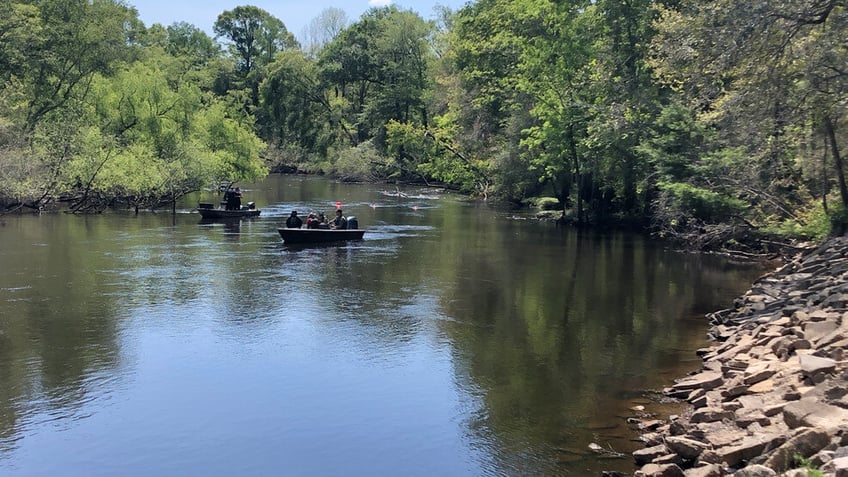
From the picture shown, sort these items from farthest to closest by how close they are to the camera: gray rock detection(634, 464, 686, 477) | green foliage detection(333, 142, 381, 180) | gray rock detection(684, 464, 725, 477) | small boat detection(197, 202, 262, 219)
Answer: green foliage detection(333, 142, 381, 180)
small boat detection(197, 202, 262, 219)
gray rock detection(634, 464, 686, 477)
gray rock detection(684, 464, 725, 477)

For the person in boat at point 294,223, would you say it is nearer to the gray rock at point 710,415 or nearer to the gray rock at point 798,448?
the gray rock at point 710,415

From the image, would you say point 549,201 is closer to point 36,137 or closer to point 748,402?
point 36,137

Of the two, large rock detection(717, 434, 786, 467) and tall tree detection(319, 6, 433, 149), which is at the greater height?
tall tree detection(319, 6, 433, 149)

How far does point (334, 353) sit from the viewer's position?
15609mm

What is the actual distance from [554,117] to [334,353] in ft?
84.2

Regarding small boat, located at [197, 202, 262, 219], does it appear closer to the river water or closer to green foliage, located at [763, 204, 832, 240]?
the river water

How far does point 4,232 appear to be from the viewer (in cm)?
3147

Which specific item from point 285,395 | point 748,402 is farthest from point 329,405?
point 748,402

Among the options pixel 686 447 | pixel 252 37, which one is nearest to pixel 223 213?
pixel 686 447

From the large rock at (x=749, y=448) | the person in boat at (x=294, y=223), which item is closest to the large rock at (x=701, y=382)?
the large rock at (x=749, y=448)

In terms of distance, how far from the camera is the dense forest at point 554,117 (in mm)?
20531

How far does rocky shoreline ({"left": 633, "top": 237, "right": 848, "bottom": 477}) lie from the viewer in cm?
778

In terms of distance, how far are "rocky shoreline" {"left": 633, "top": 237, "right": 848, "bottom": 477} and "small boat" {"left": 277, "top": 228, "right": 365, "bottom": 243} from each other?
60.1 ft

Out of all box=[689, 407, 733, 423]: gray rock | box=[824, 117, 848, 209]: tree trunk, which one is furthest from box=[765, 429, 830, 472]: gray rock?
box=[824, 117, 848, 209]: tree trunk
